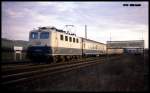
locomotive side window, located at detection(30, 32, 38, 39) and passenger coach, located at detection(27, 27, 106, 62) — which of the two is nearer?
passenger coach, located at detection(27, 27, 106, 62)

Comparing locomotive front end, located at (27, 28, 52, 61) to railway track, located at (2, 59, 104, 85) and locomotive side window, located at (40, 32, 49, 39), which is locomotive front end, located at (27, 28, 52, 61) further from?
railway track, located at (2, 59, 104, 85)

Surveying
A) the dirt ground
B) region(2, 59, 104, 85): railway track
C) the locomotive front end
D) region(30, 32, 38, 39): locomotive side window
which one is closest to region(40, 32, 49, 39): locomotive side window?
the locomotive front end

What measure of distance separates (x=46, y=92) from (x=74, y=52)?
21331mm

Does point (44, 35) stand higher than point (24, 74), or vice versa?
point (44, 35)

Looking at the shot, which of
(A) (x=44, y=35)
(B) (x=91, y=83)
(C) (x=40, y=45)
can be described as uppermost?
(A) (x=44, y=35)

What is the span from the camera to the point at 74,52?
2978 cm

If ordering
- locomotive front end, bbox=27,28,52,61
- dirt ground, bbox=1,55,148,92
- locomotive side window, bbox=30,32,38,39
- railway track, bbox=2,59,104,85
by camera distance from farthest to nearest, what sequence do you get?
locomotive side window, bbox=30,32,38,39 → locomotive front end, bbox=27,28,52,61 → railway track, bbox=2,59,104,85 → dirt ground, bbox=1,55,148,92

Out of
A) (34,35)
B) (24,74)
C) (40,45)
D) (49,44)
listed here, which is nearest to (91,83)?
(24,74)

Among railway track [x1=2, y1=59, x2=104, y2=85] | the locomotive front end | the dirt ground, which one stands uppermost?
the locomotive front end

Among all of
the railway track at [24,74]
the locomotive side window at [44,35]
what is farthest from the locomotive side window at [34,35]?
the railway track at [24,74]

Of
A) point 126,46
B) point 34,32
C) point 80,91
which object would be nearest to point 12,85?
point 80,91

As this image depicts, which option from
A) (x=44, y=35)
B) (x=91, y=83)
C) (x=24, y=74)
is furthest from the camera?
(x=44, y=35)

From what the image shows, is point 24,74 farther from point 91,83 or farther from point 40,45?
point 40,45

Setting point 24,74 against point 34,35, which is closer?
point 24,74
